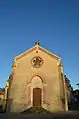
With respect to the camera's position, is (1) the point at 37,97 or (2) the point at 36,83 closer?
(1) the point at 37,97

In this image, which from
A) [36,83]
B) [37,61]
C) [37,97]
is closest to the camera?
[37,97]

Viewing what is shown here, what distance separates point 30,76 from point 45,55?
13.9ft

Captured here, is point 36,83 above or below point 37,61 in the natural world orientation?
below

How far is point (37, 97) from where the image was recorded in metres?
26.8

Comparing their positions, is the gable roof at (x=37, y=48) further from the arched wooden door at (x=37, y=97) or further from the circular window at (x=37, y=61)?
the arched wooden door at (x=37, y=97)

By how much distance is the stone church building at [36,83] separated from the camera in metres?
26.0

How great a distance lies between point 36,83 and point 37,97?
7.01 ft

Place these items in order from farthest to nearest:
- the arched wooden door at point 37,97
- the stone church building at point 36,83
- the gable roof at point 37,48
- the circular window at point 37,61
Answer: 1. the gable roof at point 37,48
2. the circular window at point 37,61
3. the arched wooden door at point 37,97
4. the stone church building at point 36,83

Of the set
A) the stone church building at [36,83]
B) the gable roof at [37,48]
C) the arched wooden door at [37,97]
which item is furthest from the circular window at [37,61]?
the arched wooden door at [37,97]

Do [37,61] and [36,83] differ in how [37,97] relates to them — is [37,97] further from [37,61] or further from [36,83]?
[37,61]

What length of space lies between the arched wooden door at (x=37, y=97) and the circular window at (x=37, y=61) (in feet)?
12.2

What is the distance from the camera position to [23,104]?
1031 inches

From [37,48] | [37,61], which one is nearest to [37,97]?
[37,61]

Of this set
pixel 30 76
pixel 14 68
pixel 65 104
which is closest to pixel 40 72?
pixel 30 76
